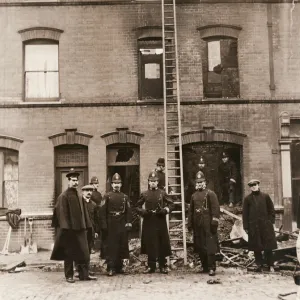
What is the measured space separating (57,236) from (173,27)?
7.92m

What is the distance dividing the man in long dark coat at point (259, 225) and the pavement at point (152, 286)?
1.76 feet

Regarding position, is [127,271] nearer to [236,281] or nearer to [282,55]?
[236,281]

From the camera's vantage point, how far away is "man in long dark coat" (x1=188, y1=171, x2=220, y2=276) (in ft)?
31.2

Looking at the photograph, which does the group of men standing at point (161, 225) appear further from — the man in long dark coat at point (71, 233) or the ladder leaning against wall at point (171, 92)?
the ladder leaning against wall at point (171, 92)

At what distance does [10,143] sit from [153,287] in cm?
761

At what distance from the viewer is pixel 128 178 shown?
14.2 m

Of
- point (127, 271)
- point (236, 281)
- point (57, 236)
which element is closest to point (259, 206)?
point (236, 281)

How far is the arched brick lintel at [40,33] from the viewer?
564 inches

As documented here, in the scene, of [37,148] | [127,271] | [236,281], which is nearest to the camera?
[236,281]

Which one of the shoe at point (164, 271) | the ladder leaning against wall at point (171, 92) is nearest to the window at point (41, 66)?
the ladder leaning against wall at point (171, 92)

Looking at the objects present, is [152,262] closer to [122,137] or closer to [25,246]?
[122,137]

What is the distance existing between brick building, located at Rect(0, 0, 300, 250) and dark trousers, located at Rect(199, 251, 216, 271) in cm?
453

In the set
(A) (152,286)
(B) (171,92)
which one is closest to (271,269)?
(A) (152,286)

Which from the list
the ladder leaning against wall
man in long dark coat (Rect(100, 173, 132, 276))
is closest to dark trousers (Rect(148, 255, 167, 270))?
man in long dark coat (Rect(100, 173, 132, 276))
